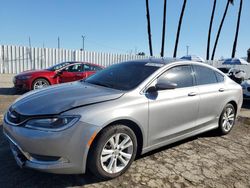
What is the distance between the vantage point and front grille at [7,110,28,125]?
277 centimetres

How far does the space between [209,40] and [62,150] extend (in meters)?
30.0

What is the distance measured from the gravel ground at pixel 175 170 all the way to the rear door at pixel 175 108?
0.36m

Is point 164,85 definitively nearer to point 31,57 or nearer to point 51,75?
point 51,75

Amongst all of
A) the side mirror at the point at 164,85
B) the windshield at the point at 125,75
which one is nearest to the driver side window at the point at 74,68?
the windshield at the point at 125,75

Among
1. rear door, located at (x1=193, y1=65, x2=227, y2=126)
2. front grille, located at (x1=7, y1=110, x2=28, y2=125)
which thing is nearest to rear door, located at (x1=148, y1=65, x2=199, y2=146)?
rear door, located at (x1=193, y1=65, x2=227, y2=126)

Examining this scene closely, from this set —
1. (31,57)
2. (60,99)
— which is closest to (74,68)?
(60,99)

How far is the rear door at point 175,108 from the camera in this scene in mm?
3363

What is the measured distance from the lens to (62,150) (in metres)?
2.60

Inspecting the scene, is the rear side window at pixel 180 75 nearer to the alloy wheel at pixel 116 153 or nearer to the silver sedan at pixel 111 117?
the silver sedan at pixel 111 117

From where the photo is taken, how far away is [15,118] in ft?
9.44

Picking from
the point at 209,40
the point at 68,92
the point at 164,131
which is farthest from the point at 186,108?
the point at 209,40

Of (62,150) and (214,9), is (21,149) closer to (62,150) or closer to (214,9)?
(62,150)

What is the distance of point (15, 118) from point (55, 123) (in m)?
0.61

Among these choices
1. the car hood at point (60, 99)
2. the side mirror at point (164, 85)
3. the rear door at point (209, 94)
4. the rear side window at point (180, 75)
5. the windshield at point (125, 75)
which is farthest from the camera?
the rear door at point (209, 94)
